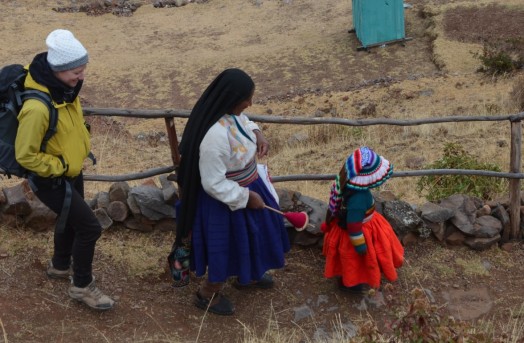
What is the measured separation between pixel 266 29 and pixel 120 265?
13.8 metres

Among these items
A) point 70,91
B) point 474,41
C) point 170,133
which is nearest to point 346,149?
point 170,133

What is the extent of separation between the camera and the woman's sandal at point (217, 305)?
432cm

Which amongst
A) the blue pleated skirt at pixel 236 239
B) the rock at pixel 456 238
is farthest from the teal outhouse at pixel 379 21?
the blue pleated skirt at pixel 236 239

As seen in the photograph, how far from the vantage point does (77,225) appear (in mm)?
3932

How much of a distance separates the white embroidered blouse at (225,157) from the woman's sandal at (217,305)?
0.73 meters

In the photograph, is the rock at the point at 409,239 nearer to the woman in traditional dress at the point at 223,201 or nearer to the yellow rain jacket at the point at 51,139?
the woman in traditional dress at the point at 223,201

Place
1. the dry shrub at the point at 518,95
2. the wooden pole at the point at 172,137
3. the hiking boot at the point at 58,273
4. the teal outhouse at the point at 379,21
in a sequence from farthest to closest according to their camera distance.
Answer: the teal outhouse at the point at 379,21 < the dry shrub at the point at 518,95 < the wooden pole at the point at 172,137 < the hiking boot at the point at 58,273

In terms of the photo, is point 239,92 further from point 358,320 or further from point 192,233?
point 358,320

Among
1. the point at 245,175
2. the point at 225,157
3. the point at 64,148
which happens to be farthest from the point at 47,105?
the point at 245,175

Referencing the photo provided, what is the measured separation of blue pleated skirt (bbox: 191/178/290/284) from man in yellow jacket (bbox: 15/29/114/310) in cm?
60

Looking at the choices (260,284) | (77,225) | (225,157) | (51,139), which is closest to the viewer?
(51,139)

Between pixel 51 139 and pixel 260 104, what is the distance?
981cm

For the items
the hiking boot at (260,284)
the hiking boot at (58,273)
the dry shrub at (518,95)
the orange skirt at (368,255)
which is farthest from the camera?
the dry shrub at (518,95)

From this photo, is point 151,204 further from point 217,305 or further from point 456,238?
point 456,238
